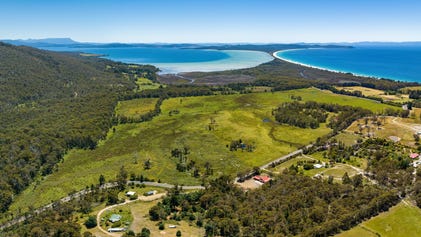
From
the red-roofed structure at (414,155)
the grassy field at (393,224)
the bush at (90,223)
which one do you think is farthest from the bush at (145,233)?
the red-roofed structure at (414,155)

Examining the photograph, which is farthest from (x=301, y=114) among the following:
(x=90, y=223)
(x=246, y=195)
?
(x=90, y=223)

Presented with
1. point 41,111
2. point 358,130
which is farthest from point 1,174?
point 358,130

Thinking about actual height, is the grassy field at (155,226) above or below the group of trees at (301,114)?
below

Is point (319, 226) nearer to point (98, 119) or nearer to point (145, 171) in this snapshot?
point (145, 171)


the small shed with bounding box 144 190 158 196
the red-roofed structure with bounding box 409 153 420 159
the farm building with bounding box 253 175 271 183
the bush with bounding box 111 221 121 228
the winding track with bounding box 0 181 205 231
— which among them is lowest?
A: the winding track with bounding box 0 181 205 231

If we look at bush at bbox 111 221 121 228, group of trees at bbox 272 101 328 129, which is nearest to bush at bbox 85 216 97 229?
bush at bbox 111 221 121 228

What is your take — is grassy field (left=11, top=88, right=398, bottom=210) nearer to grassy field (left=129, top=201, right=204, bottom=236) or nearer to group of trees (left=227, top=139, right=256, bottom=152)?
group of trees (left=227, top=139, right=256, bottom=152)

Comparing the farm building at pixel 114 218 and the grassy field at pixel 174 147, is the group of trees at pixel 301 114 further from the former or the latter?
the farm building at pixel 114 218
